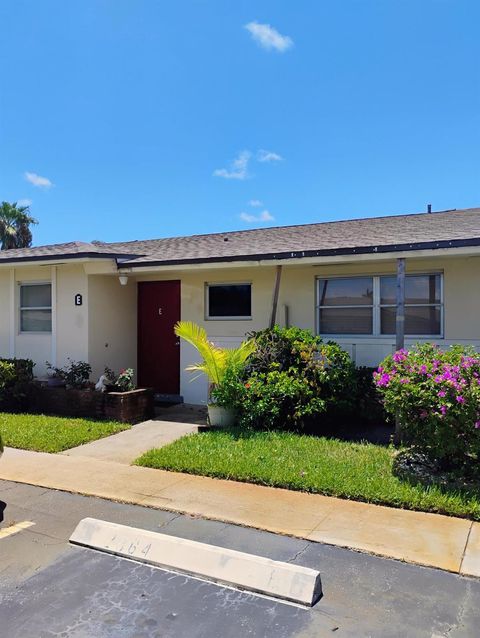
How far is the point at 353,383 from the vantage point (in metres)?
8.16

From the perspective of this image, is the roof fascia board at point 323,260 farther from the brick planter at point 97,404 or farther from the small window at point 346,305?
the brick planter at point 97,404

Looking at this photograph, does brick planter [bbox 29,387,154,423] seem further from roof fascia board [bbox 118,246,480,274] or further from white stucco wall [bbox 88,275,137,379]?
roof fascia board [bbox 118,246,480,274]

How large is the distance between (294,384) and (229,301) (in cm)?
315

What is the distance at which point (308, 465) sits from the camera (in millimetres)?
6129

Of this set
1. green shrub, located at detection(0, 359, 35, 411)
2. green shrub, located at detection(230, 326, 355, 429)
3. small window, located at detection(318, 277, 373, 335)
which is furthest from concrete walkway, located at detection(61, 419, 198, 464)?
small window, located at detection(318, 277, 373, 335)

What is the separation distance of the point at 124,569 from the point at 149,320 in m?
7.80

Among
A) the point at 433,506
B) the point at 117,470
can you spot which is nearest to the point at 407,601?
the point at 433,506

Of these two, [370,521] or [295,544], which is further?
[370,521]

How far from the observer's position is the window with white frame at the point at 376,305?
871 cm

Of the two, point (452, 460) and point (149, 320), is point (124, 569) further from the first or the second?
point (149, 320)

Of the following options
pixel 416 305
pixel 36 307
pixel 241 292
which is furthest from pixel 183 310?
pixel 416 305

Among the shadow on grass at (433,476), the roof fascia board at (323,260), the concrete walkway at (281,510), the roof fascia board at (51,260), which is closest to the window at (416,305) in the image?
the roof fascia board at (323,260)

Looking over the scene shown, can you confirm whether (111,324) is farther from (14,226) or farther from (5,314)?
(14,226)

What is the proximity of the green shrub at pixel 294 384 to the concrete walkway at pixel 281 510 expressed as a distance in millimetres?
2032
